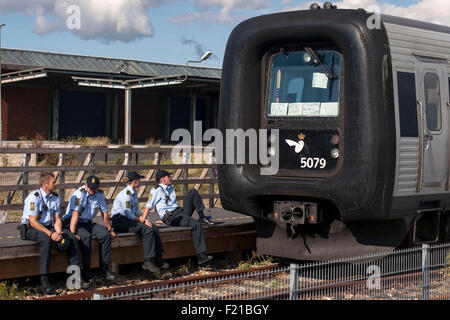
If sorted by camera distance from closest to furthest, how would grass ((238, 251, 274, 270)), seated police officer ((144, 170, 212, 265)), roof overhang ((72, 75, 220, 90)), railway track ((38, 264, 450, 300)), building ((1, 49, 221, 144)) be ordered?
railway track ((38, 264, 450, 300)) → seated police officer ((144, 170, 212, 265)) → grass ((238, 251, 274, 270)) → roof overhang ((72, 75, 220, 90)) → building ((1, 49, 221, 144))

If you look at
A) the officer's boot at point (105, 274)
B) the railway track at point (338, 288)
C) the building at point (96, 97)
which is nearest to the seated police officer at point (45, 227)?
the officer's boot at point (105, 274)

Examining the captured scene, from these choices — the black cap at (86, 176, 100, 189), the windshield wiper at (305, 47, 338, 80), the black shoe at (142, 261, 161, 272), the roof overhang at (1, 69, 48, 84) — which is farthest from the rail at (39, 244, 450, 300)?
the roof overhang at (1, 69, 48, 84)

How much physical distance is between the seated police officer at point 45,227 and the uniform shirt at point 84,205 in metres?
0.27

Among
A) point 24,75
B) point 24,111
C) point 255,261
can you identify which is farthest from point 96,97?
point 255,261

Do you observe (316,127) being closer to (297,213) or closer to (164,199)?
(297,213)

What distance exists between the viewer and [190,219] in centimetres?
1077

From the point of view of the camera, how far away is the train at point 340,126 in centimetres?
901

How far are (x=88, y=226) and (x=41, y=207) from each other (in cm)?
79

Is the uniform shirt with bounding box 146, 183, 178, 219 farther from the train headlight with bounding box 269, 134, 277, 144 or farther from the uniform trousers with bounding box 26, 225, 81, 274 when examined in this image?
the uniform trousers with bounding box 26, 225, 81, 274

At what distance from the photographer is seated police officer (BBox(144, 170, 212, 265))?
10.6m

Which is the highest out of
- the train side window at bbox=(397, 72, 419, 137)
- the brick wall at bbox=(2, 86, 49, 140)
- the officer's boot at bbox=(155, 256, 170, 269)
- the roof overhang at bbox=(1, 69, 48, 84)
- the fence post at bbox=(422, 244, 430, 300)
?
the roof overhang at bbox=(1, 69, 48, 84)

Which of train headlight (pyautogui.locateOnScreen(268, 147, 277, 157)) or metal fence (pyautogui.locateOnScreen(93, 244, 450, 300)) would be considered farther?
train headlight (pyautogui.locateOnScreen(268, 147, 277, 157))

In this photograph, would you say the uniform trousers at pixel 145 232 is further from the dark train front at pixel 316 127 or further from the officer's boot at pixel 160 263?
the dark train front at pixel 316 127
